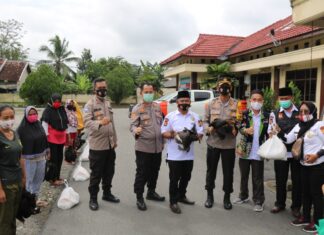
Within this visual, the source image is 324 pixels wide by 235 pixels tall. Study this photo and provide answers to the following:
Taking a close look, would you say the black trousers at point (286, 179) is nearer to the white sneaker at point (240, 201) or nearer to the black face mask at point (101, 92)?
the white sneaker at point (240, 201)

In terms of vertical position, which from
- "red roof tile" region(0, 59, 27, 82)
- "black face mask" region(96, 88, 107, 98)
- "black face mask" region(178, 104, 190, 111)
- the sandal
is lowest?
the sandal

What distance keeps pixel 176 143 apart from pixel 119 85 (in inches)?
1507

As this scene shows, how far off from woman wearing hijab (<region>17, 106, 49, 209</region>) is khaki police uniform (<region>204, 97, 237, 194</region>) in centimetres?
258

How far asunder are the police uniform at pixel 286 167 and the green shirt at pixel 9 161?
350 centimetres

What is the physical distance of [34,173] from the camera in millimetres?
5305

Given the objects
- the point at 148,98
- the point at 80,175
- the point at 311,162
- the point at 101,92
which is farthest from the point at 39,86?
the point at 311,162

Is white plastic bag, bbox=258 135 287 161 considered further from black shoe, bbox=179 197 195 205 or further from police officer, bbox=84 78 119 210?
police officer, bbox=84 78 119 210

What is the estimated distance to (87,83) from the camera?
Result: 46.7 metres

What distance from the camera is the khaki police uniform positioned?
5.34m

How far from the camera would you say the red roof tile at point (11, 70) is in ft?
155

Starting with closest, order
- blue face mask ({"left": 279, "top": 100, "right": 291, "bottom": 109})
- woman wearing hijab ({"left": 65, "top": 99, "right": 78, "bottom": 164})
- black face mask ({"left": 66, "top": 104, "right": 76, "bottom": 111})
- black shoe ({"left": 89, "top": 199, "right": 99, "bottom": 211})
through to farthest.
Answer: blue face mask ({"left": 279, "top": 100, "right": 291, "bottom": 109}) → black shoe ({"left": 89, "top": 199, "right": 99, "bottom": 211}) → woman wearing hijab ({"left": 65, "top": 99, "right": 78, "bottom": 164}) → black face mask ({"left": 66, "top": 104, "right": 76, "bottom": 111})

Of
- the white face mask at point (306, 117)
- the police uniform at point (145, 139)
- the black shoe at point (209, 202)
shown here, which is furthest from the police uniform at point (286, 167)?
the police uniform at point (145, 139)

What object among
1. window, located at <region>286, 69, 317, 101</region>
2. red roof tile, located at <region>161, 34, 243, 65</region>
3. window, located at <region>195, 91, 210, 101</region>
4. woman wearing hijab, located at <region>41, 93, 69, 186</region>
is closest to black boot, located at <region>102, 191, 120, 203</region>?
woman wearing hijab, located at <region>41, 93, 69, 186</region>

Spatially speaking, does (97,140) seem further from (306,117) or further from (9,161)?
(306,117)
